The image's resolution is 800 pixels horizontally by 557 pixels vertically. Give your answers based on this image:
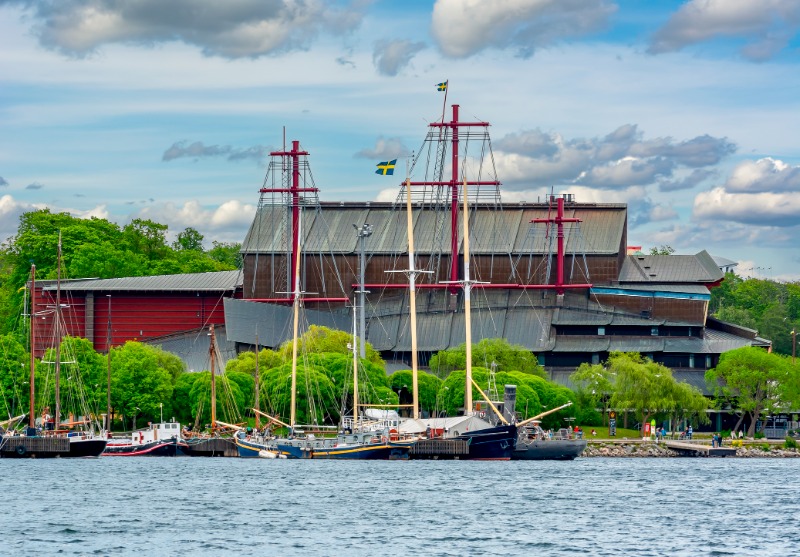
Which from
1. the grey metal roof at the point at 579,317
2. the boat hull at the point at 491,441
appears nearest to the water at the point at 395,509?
the boat hull at the point at 491,441

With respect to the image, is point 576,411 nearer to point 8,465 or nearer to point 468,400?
point 468,400

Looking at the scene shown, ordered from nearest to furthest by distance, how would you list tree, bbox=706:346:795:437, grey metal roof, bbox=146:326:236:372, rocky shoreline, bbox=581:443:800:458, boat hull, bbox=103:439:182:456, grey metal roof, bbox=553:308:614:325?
boat hull, bbox=103:439:182:456
rocky shoreline, bbox=581:443:800:458
tree, bbox=706:346:795:437
grey metal roof, bbox=146:326:236:372
grey metal roof, bbox=553:308:614:325

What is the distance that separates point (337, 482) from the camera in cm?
9088

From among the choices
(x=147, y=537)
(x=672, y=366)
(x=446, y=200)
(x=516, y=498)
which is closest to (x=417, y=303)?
(x=446, y=200)

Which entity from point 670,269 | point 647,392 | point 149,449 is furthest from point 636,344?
point 149,449

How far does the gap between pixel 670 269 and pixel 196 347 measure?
151 ft

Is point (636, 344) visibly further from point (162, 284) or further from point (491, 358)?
point (162, 284)

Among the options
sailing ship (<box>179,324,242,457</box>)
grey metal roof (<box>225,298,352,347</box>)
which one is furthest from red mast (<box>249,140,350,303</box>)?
sailing ship (<box>179,324,242,457</box>)

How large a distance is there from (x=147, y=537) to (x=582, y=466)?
47.4 metres

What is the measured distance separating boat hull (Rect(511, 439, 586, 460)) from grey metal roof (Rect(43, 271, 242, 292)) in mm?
→ 59630

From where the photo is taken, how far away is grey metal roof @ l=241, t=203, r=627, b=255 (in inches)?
6511

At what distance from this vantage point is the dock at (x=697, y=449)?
126 meters

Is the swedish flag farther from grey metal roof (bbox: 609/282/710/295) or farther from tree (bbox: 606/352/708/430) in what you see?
grey metal roof (bbox: 609/282/710/295)

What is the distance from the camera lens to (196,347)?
502 feet
